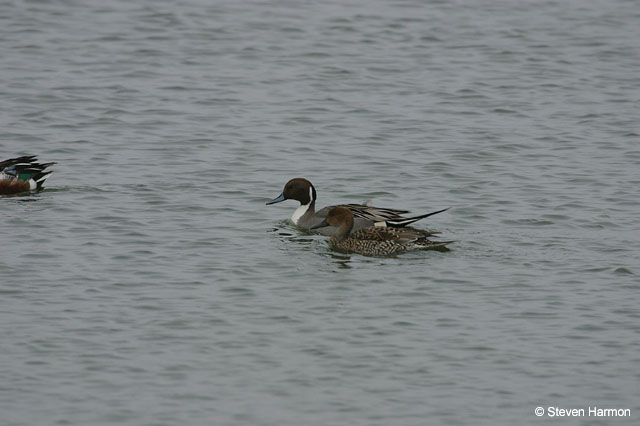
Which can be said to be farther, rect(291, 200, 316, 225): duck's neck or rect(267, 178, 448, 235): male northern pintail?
rect(291, 200, 316, 225): duck's neck

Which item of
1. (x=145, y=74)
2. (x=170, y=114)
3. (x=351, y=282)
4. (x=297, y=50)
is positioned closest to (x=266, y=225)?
(x=351, y=282)

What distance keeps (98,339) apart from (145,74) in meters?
11.4

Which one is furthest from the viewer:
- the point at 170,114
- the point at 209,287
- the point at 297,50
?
the point at 297,50

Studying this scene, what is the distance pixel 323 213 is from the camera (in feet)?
42.5

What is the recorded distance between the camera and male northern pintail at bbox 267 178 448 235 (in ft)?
40.5

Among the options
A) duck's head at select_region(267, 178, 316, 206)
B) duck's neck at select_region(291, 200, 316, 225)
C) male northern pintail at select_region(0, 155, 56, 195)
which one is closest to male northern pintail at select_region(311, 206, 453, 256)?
duck's neck at select_region(291, 200, 316, 225)

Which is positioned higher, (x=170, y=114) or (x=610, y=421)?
(x=170, y=114)

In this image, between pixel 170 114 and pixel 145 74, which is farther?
pixel 145 74

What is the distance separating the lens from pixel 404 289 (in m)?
10.6

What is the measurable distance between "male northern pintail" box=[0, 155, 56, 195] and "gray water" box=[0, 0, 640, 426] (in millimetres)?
386

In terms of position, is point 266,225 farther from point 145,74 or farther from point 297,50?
point 297,50

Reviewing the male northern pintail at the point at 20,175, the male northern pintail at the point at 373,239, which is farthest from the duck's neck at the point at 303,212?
the male northern pintail at the point at 20,175

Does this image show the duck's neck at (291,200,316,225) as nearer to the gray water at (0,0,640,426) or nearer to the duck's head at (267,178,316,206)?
the duck's head at (267,178,316,206)

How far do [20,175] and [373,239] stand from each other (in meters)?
4.40
